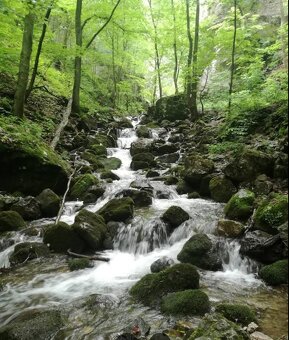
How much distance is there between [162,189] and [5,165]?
202 inches

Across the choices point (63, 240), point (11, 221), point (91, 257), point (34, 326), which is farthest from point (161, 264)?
point (11, 221)

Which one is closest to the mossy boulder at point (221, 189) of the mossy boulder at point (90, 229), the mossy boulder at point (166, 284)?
the mossy boulder at point (90, 229)

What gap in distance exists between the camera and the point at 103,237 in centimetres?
796

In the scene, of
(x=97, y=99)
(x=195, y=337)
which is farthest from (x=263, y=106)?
(x=97, y=99)

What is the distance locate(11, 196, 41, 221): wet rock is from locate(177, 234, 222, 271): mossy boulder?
458 cm

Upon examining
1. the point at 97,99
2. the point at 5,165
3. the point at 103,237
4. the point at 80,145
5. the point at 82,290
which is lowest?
the point at 82,290

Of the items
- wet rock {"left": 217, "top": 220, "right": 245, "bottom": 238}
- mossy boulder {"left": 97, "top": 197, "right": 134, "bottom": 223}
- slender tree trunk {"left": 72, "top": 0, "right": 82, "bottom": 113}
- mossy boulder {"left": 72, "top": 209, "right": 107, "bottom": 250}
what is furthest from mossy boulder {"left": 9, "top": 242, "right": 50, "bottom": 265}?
slender tree trunk {"left": 72, "top": 0, "right": 82, "bottom": 113}

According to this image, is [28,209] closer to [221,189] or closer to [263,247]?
[221,189]

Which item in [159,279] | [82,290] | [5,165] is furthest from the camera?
[5,165]

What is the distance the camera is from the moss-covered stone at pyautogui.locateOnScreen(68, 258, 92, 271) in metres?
6.75

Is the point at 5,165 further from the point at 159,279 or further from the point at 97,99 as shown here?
the point at 97,99

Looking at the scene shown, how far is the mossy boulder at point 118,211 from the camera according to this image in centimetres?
873

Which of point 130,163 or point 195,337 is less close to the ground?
point 130,163

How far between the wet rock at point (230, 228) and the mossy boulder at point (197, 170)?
3.47 m
